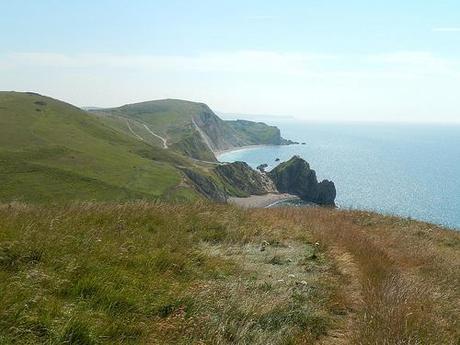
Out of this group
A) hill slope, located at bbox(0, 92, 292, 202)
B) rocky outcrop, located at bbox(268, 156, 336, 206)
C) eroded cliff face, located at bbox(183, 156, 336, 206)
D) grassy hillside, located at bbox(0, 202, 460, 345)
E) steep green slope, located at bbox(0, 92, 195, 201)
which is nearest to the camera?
grassy hillside, located at bbox(0, 202, 460, 345)

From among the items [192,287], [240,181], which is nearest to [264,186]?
[240,181]

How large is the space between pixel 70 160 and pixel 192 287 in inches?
5305

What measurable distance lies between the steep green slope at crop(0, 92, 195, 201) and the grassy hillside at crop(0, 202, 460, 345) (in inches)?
2870

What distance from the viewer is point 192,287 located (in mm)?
7086

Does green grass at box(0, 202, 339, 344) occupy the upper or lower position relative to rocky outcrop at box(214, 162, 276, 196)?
upper

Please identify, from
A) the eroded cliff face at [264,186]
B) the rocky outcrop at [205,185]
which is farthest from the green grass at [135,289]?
the eroded cliff face at [264,186]

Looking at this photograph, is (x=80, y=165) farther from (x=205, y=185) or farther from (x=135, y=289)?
(x=135, y=289)

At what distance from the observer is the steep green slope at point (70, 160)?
10869 centimetres

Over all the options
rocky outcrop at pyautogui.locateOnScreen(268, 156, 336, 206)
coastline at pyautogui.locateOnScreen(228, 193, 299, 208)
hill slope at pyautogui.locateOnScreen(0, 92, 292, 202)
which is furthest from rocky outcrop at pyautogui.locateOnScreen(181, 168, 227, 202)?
rocky outcrop at pyautogui.locateOnScreen(268, 156, 336, 206)

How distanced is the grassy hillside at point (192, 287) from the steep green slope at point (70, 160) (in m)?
72.9

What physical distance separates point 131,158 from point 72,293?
15469 centimetres

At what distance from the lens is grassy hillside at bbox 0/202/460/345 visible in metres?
5.48

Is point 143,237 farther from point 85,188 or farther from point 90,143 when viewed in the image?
point 90,143

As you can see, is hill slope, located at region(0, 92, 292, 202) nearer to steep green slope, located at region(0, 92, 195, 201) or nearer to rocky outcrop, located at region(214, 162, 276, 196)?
steep green slope, located at region(0, 92, 195, 201)
